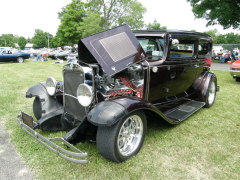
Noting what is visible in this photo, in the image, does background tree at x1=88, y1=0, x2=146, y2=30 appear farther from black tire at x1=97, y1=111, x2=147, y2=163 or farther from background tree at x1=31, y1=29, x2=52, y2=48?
background tree at x1=31, y1=29, x2=52, y2=48

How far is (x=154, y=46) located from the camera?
3.75 meters

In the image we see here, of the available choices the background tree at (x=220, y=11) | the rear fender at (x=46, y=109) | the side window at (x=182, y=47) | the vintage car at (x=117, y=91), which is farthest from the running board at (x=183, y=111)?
the background tree at (x=220, y=11)

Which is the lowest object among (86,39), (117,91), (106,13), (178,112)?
(178,112)

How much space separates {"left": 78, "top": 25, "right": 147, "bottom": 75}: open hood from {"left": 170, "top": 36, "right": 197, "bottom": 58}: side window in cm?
98

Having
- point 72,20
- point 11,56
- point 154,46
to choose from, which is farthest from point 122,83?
point 72,20

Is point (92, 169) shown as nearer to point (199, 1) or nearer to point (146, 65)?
point (146, 65)

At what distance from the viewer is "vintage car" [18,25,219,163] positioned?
238 cm

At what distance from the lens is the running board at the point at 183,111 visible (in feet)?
11.3

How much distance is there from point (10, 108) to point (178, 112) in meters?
3.86

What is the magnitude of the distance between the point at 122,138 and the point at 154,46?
6.48ft

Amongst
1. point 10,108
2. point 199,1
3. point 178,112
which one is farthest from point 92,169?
point 199,1

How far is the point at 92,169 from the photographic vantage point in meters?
2.40

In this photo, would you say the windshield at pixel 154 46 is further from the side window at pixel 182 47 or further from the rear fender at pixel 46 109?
the rear fender at pixel 46 109

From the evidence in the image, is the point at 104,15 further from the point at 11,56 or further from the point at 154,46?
the point at 154,46
